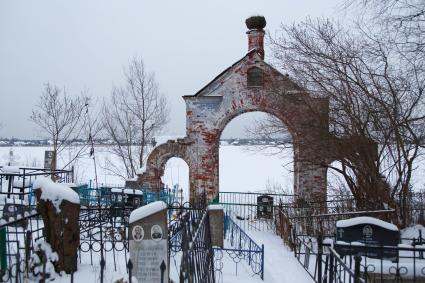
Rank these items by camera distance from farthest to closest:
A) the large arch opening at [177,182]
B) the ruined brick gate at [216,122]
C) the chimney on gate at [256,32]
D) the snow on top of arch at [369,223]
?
the chimney on gate at [256,32]
the large arch opening at [177,182]
the ruined brick gate at [216,122]
the snow on top of arch at [369,223]

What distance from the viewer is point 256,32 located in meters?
16.4

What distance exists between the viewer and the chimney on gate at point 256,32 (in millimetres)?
16344

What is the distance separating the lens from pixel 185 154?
1570 cm

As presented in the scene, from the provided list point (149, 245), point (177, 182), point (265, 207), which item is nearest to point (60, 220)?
point (149, 245)

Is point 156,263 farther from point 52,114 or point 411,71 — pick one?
point 52,114

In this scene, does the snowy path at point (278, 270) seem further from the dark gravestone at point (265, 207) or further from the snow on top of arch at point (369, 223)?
the dark gravestone at point (265, 207)

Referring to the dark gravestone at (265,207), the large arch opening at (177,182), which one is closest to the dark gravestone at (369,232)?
the large arch opening at (177,182)

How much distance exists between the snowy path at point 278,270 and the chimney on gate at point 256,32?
28.5 feet

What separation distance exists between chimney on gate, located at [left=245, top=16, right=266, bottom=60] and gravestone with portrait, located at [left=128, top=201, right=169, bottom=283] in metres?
12.3

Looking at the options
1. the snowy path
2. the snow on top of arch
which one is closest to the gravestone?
the snowy path

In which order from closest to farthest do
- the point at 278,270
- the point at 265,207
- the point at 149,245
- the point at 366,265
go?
the point at 149,245
the point at 366,265
the point at 278,270
the point at 265,207

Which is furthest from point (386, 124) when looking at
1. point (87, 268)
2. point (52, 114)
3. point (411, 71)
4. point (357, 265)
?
point (52, 114)

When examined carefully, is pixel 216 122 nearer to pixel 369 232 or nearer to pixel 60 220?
pixel 369 232

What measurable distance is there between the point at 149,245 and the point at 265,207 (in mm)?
10262
